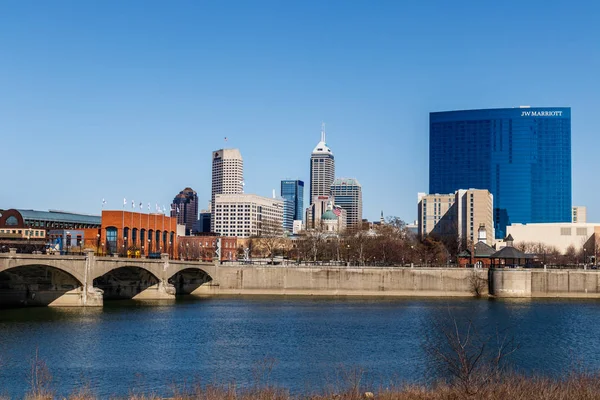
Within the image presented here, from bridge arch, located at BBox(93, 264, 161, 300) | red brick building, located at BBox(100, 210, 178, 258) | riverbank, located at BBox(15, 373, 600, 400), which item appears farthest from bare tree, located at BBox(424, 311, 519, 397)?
red brick building, located at BBox(100, 210, 178, 258)

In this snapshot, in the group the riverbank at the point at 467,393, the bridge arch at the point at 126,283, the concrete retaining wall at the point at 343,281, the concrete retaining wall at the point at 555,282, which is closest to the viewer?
the riverbank at the point at 467,393

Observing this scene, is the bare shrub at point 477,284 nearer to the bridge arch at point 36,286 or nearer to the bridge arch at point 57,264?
the bridge arch at point 36,286

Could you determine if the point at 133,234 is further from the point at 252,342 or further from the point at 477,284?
the point at 252,342

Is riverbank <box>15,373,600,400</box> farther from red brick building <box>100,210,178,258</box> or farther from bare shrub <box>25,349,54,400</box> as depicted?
red brick building <box>100,210,178,258</box>

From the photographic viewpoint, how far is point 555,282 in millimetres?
137125

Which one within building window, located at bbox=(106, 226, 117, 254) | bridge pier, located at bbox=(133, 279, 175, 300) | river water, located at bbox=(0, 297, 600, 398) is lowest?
river water, located at bbox=(0, 297, 600, 398)

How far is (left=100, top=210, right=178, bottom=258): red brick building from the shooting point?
6260 inches

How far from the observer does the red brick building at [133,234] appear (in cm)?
15900

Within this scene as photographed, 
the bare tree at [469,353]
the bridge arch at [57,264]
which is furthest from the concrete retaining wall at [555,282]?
the bridge arch at [57,264]

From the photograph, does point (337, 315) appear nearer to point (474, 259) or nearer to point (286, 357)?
point (286, 357)

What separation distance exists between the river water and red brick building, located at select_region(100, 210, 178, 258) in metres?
45.4

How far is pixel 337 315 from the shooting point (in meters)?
101

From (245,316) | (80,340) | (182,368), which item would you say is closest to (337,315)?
(245,316)

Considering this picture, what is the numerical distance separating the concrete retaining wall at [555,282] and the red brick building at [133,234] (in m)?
64.8
